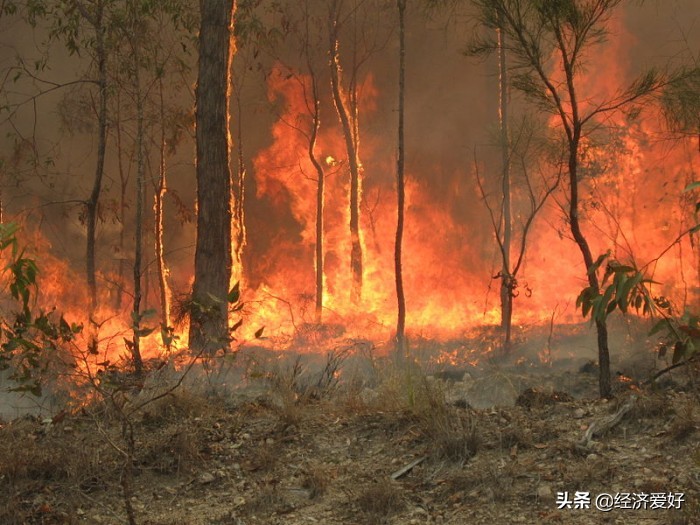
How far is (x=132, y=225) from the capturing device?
79.6 feet

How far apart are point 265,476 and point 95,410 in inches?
69.3

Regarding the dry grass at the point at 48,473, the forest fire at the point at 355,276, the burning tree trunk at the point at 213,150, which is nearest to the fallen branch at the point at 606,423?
the forest fire at the point at 355,276

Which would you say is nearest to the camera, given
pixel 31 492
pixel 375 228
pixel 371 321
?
pixel 31 492

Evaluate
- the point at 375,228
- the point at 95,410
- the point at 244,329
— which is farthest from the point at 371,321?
the point at 95,410

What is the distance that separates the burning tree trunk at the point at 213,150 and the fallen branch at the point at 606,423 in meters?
6.62

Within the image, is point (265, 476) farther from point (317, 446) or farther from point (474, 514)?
point (474, 514)

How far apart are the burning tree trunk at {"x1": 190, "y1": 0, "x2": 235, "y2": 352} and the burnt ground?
4.56 m

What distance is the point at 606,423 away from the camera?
5523mm

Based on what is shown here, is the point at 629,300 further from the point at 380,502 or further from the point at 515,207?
the point at 515,207

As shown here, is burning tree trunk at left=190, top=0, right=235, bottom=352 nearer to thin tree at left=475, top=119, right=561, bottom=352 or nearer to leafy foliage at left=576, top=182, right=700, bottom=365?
thin tree at left=475, top=119, right=561, bottom=352

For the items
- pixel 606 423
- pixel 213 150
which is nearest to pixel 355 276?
pixel 213 150

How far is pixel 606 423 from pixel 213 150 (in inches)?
288

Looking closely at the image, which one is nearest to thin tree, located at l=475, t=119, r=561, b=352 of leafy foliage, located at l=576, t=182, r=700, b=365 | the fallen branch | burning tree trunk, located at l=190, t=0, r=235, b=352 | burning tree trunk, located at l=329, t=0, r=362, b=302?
burning tree trunk, located at l=329, t=0, r=362, b=302

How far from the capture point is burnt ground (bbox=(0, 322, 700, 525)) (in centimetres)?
474
